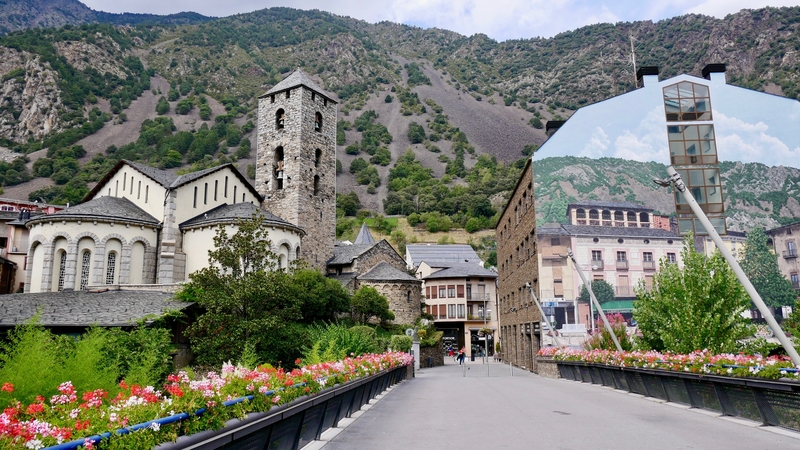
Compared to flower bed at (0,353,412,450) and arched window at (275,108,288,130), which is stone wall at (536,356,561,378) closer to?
flower bed at (0,353,412,450)

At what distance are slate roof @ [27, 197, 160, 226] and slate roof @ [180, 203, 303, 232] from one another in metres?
2.53

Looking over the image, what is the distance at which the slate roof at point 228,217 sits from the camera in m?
35.5

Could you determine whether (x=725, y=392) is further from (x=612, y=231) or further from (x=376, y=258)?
(x=376, y=258)

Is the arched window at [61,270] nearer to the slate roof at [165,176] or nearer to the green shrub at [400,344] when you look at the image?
the slate roof at [165,176]

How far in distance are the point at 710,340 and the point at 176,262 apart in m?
30.9

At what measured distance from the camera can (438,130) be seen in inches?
7357

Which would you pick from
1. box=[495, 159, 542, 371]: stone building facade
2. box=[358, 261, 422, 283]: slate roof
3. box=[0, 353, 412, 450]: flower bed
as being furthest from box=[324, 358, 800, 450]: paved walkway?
box=[358, 261, 422, 283]: slate roof

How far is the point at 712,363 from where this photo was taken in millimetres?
11781

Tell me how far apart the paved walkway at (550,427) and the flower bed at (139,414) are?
2520mm

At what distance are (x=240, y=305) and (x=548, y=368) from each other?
1599cm

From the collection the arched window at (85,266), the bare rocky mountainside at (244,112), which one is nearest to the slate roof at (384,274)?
the arched window at (85,266)

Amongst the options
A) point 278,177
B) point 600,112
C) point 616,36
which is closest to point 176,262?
point 278,177

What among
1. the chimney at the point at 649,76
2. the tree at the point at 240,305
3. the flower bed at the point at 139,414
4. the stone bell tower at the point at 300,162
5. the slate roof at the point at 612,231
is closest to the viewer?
the flower bed at the point at 139,414

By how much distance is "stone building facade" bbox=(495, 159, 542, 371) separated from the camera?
34562 millimetres
